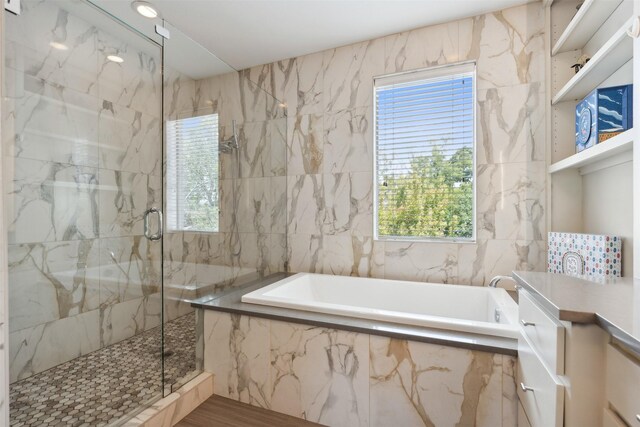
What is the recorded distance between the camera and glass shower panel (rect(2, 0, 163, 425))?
1.51 m

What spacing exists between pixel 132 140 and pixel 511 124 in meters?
A: 2.69

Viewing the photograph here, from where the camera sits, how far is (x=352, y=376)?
150cm

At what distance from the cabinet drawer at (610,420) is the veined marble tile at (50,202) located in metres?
2.21

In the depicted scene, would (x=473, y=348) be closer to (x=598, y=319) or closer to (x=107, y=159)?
(x=598, y=319)

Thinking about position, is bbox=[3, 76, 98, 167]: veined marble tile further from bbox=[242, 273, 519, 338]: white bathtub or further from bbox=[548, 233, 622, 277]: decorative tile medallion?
bbox=[548, 233, 622, 277]: decorative tile medallion

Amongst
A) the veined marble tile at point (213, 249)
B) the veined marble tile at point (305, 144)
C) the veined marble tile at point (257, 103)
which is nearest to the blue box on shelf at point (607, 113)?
the veined marble tile at point (305, 144)

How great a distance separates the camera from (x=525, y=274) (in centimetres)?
117

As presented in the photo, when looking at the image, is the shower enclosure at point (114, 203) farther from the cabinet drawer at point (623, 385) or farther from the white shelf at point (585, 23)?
the white shelf at point (585, 23)

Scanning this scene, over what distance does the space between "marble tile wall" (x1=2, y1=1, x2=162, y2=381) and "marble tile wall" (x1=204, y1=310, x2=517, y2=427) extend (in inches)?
27.4

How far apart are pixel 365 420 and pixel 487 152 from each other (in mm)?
1897

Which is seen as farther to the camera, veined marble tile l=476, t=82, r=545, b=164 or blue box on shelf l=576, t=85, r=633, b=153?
veined marble tile l=476, t=82, r=545, b=164

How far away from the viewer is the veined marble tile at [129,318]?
197 cm

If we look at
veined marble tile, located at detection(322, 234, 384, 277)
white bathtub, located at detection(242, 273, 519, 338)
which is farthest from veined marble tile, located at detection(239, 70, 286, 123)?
white bathtub, located at detection(242, 273, 519, 338)

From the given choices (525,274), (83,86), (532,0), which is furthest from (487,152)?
(83,86)
